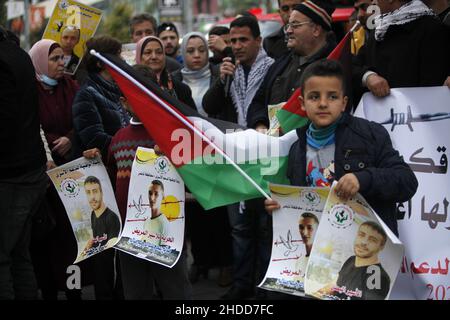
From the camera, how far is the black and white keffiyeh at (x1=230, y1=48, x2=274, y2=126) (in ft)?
22.3

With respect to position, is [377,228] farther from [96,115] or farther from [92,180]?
[96,115]

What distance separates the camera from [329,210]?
4.03 meters

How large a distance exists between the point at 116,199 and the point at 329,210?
1.79 m

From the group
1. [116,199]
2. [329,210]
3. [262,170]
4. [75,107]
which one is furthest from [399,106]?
[75,107]

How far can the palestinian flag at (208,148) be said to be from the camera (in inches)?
181

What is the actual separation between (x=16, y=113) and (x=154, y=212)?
110 centimetres

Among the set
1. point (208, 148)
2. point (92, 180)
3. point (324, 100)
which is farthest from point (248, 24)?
point (324, 100)

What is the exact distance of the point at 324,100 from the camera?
4.26 m

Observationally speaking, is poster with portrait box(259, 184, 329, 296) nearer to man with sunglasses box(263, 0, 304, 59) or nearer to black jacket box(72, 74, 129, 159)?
black jacket box(72, 74, 129, 159)

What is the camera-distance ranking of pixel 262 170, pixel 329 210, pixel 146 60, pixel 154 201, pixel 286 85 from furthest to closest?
pixel 146 60 < pixel 286 85 < pixel 154 201 < pixel 262 170 < pixel 329 210

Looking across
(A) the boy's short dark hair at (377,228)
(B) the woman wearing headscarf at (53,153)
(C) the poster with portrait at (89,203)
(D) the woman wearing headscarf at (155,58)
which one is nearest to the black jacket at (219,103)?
(D) the woman wearing headscarf at (155,58)

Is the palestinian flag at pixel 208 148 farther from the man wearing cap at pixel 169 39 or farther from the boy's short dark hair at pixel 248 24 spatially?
the man wearing cap at pixel 169 39

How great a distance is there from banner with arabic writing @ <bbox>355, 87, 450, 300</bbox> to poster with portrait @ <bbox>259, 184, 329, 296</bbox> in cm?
97

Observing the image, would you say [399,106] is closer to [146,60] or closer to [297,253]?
[297,253]
